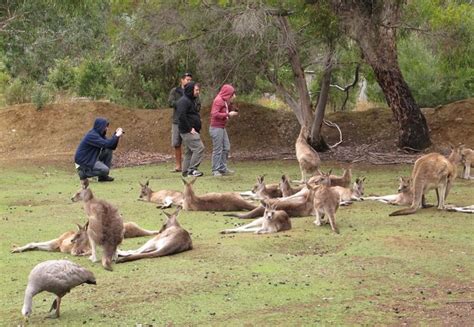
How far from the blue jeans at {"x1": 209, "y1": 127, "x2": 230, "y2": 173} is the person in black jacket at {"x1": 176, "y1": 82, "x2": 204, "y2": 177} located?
14.0 inches

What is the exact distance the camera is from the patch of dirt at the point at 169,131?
22.3 m

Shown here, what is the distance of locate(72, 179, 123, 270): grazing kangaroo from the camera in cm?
877

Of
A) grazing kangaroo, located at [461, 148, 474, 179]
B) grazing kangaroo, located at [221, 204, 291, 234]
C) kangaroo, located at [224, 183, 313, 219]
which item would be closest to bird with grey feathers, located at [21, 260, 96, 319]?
grazing kangaroo, located at [221, 204, 291, 234]

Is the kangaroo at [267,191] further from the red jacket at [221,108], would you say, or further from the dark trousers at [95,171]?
the dark trousers at [95,171]

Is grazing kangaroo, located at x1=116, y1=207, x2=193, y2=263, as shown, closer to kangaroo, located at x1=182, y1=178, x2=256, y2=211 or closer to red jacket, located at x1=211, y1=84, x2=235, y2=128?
kangaroo, located at x1=182, y1=178, x2=256, y2=211

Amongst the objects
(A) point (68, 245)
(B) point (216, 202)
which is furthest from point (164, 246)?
(B) point (216, 202)

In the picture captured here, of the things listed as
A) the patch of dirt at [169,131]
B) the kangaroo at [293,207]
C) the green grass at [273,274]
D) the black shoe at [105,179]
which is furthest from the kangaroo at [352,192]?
the patch of dirt at [169,131]

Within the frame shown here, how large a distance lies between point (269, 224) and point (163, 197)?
350 cm

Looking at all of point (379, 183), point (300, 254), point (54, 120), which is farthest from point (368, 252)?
point (54, 120)

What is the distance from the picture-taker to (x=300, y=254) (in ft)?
30.9

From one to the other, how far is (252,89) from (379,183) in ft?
27.1

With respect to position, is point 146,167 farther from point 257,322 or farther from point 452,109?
point 257,322

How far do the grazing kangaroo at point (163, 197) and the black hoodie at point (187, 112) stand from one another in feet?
11.3

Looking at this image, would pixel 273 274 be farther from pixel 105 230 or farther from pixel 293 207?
pixel 293 207
